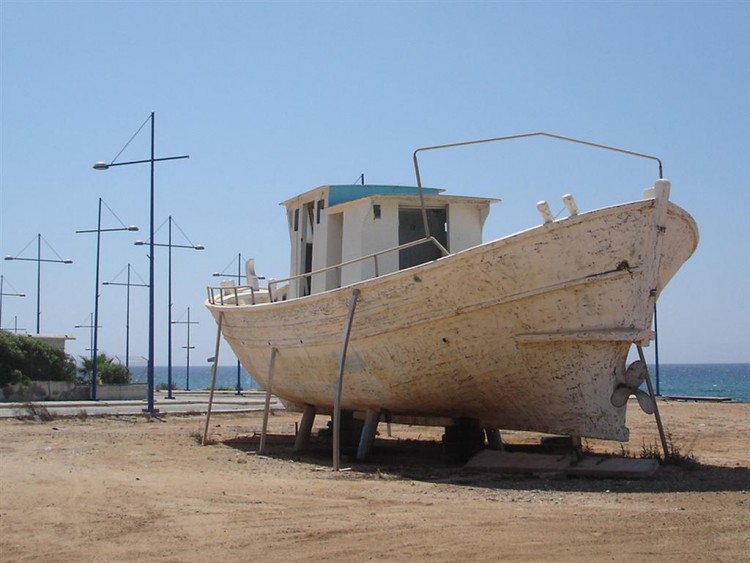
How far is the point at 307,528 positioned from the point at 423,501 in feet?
5.31

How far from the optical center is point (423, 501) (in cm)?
826

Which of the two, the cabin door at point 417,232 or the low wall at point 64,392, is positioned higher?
the cabin door at point 417,232

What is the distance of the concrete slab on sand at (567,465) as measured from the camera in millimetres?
9688

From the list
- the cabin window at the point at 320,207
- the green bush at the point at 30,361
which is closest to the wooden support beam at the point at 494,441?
the cabin window at the point at 320,207

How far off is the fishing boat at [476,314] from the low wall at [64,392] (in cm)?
2009

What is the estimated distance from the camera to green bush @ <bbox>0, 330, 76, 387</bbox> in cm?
3228

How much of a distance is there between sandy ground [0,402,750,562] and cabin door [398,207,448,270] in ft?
9.51

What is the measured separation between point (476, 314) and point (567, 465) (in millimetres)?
1981

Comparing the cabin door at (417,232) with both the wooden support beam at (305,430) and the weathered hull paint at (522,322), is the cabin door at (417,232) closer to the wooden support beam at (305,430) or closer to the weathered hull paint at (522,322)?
the weathered hull paint at (522,322)

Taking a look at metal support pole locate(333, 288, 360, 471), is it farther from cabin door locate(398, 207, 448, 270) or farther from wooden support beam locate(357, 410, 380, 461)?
cabin door locate(398, 207, 448, 270)

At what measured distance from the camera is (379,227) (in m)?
13.2

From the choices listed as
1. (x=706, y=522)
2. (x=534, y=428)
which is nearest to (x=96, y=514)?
(x=706, y=522)

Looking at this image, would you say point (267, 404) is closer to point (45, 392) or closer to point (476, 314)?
point (476, 314)

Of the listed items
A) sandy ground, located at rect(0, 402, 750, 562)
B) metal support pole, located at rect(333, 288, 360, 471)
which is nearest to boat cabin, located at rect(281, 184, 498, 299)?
metal support pole, located at rect(333, 288, 360, 471)
